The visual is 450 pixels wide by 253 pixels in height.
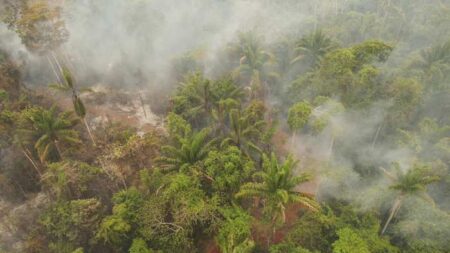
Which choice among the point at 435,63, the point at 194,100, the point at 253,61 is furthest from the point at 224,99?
the point at 435,63

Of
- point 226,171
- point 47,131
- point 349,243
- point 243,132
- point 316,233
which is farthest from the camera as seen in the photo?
point 243,132

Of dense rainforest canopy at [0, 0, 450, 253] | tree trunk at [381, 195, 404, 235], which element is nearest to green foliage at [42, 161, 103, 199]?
dense rainforest canopy at [0, 0, 450, 253]

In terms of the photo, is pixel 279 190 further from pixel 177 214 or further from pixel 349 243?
pixel 177 214

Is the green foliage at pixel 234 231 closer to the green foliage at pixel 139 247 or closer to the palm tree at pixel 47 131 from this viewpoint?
the green foliage at pixel 139 247

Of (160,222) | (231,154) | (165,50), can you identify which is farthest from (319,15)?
(160,222)

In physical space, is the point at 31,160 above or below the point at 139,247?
above

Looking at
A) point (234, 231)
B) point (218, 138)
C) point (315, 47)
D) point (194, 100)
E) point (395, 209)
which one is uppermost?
point (315, 47)

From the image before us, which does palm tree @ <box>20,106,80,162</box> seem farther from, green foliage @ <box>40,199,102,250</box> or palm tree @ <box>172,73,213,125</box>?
palm tree @ <box>172,73,213,125</box>
